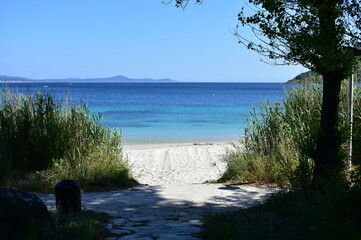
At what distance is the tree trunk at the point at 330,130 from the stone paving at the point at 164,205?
1328 millimetres

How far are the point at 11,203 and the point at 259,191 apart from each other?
15.2 feet

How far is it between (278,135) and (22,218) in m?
6.59

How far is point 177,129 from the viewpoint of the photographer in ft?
86.1

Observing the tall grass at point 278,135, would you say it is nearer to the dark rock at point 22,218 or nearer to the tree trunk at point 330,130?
the tree trunk at point 330,130

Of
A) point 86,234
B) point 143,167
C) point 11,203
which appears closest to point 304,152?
point 86,234

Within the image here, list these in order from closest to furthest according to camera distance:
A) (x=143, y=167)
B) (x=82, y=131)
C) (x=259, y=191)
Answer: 1. (x=259, y=191)
2. (x=82, y=131)
3. (x=143, y=167)

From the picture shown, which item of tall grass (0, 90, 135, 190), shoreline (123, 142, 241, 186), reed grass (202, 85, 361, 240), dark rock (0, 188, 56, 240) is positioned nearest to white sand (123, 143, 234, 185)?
shoreline (123, 142, 241, 186)

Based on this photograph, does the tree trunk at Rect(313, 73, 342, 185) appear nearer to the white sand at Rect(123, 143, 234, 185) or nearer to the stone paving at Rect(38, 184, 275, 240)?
the stone paving at Rect(38, 184, 275, 240)

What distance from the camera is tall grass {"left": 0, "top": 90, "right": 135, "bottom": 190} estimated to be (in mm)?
8422

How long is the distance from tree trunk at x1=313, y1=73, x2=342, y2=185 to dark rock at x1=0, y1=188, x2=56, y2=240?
140 inches

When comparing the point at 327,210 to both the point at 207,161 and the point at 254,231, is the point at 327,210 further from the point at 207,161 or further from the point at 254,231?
the point at 207,161

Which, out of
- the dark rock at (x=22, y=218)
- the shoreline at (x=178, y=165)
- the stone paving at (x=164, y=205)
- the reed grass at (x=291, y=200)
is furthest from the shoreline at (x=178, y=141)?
the dark rock at (x=22, y=218)

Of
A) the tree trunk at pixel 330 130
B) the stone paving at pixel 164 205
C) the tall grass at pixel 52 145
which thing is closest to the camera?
the stone paving at pixel 164 205

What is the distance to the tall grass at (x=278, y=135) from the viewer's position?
8.55 meters
